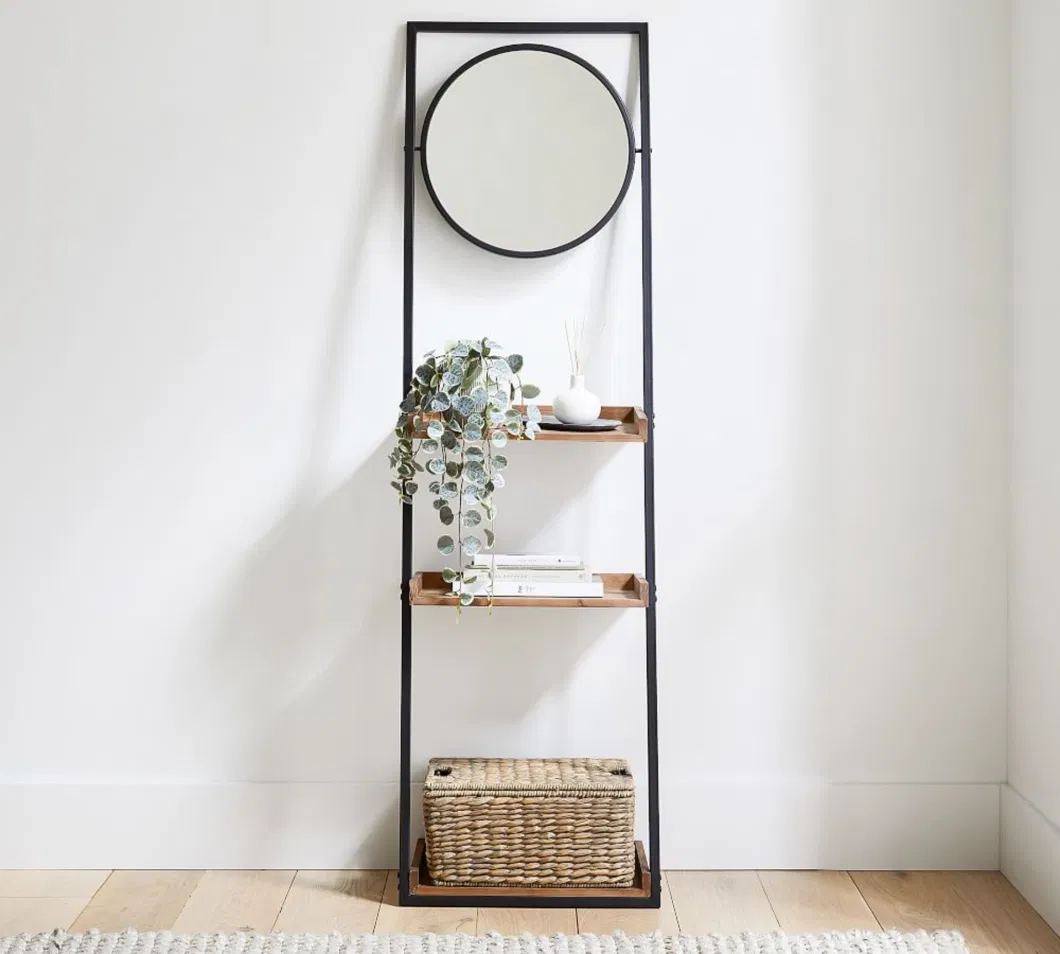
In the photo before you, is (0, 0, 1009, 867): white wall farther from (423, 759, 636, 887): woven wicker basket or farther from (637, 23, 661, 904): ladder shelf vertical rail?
(423, 759, 636, 887): woven wicker basket

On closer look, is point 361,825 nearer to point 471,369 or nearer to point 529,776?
point 529,776

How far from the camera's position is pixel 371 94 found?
216cm

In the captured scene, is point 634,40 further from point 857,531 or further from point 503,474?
point 857,531

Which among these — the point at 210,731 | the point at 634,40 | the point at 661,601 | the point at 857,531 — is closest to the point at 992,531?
the point at 857,531

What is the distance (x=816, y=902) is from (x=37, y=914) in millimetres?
1523

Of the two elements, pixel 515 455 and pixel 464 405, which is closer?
pixel 464 405

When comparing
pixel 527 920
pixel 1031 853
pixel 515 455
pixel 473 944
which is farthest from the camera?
pixel 515 455

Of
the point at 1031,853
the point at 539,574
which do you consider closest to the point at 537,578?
the point at 539,574

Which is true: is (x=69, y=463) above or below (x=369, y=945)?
above

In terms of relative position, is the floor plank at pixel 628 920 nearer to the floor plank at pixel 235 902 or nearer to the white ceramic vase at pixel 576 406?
the floor plank at pixel 235 902

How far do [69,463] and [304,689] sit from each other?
0.69 meters

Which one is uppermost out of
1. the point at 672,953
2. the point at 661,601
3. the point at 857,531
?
the point at 857,531

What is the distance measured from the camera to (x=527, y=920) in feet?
6.43

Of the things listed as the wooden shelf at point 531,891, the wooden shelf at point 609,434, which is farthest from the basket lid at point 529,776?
the wooden shelf at point 609,434
